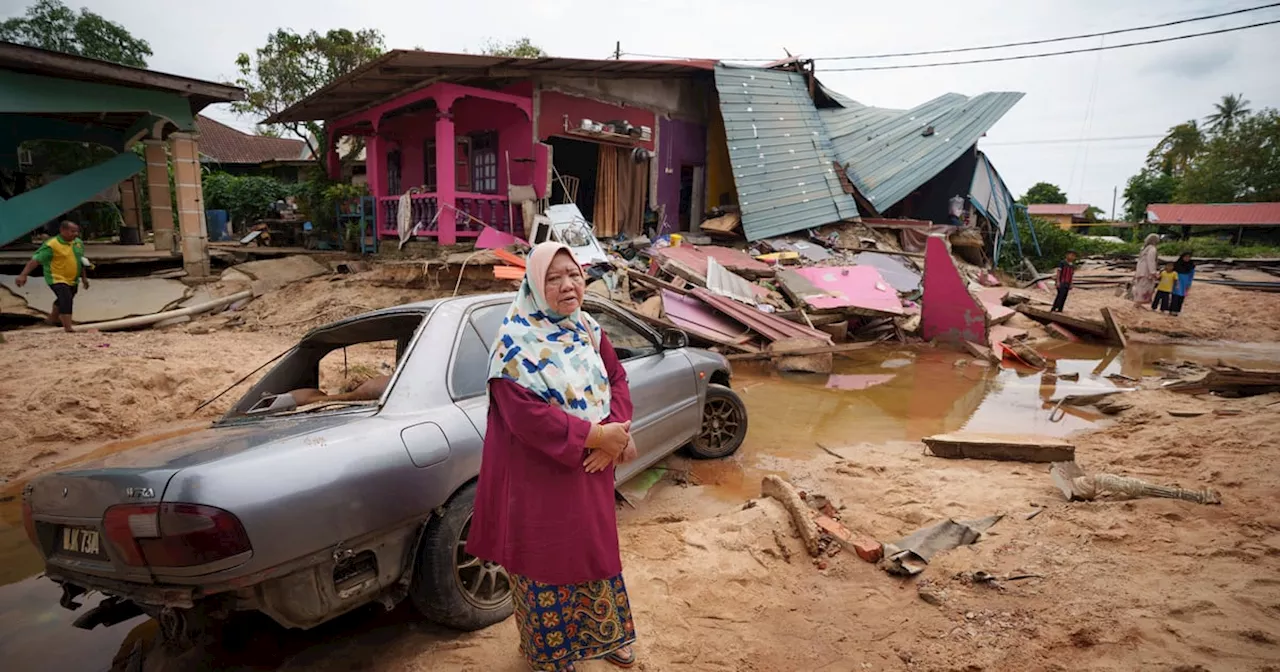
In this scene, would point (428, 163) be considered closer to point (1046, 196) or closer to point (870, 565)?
point (870, 565)

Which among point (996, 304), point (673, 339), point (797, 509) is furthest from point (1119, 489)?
point (996, 304)

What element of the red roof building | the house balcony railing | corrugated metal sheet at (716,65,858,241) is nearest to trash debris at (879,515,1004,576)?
the house balcony railing

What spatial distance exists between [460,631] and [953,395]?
6846 millimetres

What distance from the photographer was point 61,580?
7.07 ft

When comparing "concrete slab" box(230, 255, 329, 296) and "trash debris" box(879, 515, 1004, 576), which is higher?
"concrete slab" box(230, 255, 329, 296)

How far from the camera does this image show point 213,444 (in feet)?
7.55

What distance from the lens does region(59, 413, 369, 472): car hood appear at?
207 cm

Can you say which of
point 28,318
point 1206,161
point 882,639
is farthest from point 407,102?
point 1206,161

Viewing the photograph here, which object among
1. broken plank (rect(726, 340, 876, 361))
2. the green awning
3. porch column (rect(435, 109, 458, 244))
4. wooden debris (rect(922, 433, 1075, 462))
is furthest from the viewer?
porch column (rect(435, 109, 458, 244))

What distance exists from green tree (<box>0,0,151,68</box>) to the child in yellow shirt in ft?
109

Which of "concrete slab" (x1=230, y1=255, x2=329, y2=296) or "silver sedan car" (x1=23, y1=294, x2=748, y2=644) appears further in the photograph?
"concrete slab" (x1=230, y1=255, x2=329, y2=296)

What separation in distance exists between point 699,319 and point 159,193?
430 inches

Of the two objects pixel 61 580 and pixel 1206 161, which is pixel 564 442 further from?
pixel 1206 161

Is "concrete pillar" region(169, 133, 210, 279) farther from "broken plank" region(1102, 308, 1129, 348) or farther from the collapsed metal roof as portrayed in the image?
"broken plank" region(1102, 308, 1129, 348)
